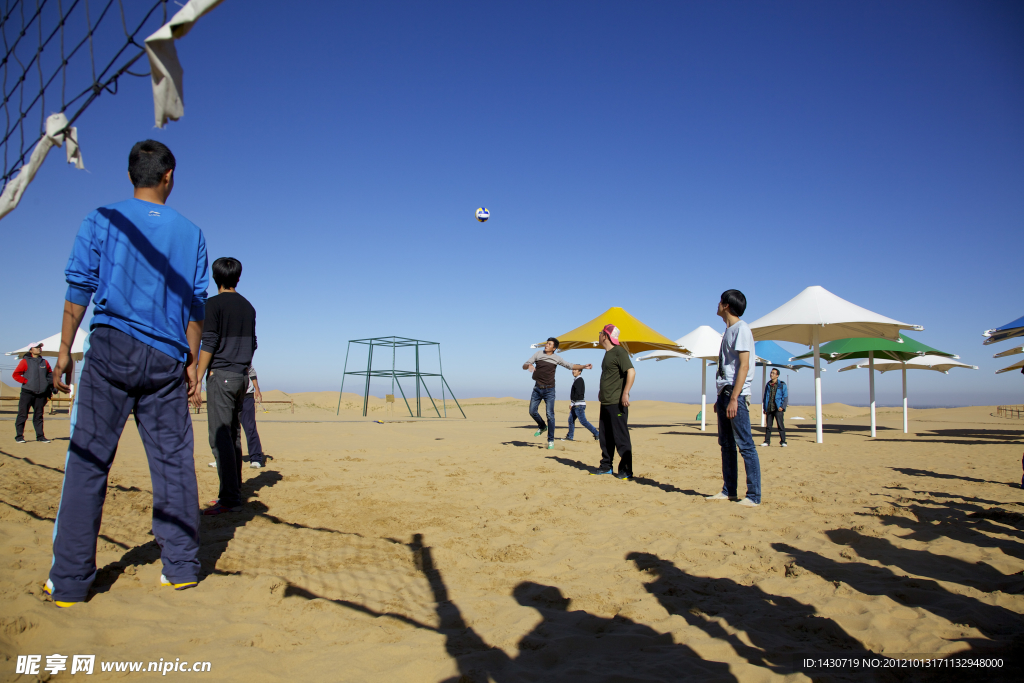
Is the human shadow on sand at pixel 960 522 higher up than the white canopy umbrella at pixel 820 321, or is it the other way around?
the white canopy umbrella at pixel 820 321

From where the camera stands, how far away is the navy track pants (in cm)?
233

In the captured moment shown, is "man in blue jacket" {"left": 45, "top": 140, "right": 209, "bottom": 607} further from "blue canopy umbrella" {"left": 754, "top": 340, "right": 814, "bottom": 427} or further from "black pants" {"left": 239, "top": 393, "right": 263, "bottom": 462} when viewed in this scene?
"blue canopy umbrella" {"left": 754, "top": 340, "right": 814, "bottom": 427}

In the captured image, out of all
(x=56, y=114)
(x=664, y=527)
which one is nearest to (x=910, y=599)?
(x=664, y=527)

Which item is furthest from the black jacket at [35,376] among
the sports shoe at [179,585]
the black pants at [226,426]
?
the sports shoe at [179,585]

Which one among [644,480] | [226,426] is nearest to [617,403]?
[644,480]

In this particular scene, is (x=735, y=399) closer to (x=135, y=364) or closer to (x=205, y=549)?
(x=205, y=549)

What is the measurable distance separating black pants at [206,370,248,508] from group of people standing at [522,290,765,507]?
3.43 metres

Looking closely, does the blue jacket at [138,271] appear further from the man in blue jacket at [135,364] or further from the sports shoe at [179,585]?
the sports shoe at [179,585]

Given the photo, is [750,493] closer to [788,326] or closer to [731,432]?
[731,432]

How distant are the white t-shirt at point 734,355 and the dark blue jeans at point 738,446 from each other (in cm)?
12

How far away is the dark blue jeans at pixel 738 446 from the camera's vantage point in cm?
459

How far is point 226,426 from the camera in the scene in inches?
155

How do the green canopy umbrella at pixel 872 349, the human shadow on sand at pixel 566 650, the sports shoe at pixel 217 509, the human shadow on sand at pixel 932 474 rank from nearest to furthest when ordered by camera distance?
the human shadow on sand at pixel 566 650
the sports shoe at pixel 217 509
the human shadow on sand at pixel 932 474
the green canopy umbrella at pixel 872 349

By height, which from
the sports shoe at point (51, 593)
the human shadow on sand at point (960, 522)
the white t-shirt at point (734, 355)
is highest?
the white t-shirt at point (734, 355)
